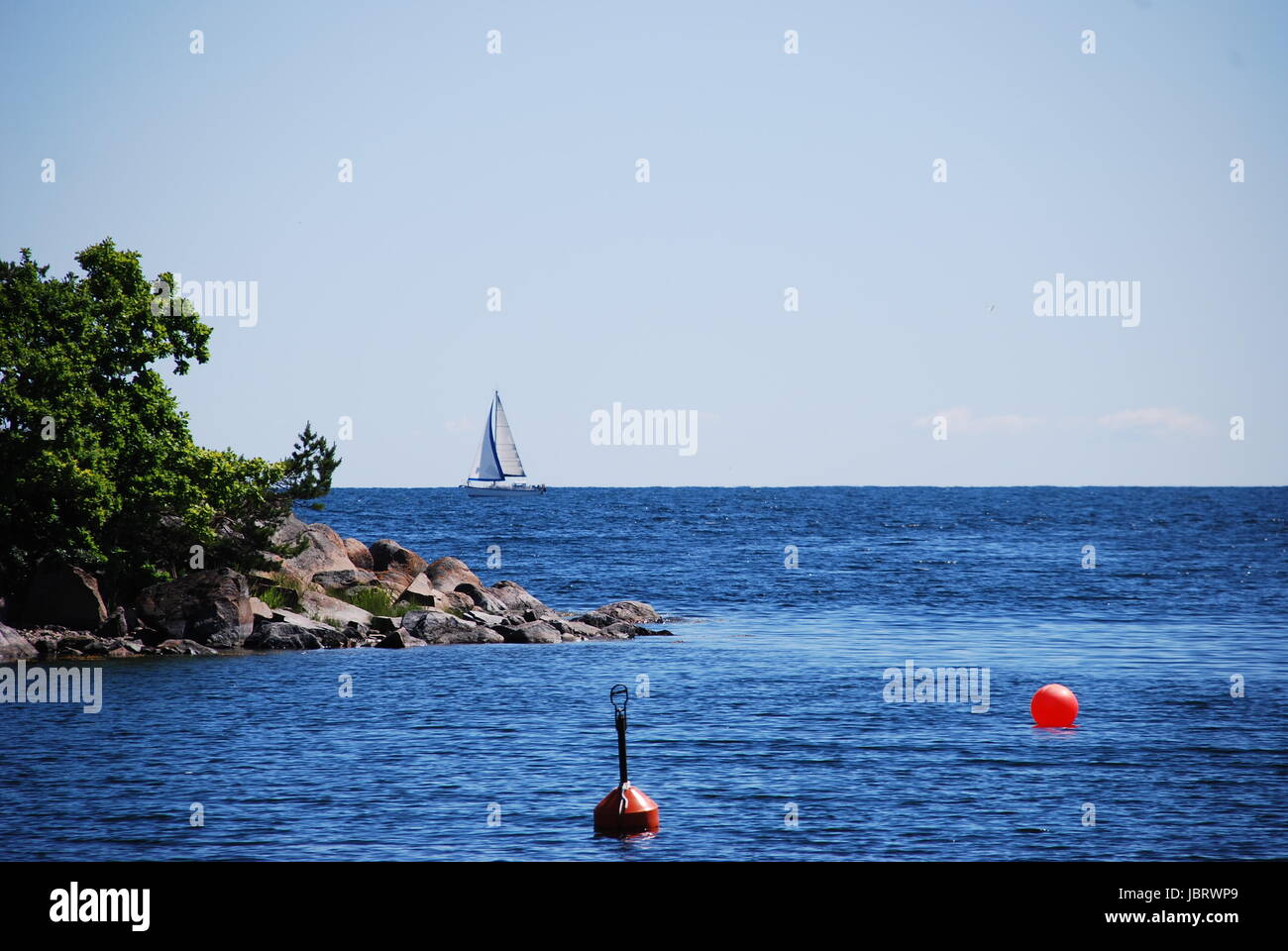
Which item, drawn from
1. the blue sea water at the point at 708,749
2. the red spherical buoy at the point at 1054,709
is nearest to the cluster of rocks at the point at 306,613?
the blue sea water at the point at 708,749

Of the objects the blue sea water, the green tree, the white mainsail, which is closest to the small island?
the green tree

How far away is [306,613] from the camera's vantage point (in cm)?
4450

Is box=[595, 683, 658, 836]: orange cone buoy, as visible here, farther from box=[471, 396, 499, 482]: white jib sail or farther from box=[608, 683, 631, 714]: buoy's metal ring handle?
box=[471, 396, 499, 482]: white jib sail

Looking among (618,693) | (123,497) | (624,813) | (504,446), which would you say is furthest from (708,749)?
(504,446)

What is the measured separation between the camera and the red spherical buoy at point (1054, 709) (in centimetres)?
2914

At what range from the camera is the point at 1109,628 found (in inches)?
2072

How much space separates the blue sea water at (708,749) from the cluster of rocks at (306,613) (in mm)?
1691

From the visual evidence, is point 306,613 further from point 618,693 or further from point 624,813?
point 624,813

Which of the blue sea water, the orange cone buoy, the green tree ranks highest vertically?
the green tree

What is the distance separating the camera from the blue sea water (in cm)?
1917

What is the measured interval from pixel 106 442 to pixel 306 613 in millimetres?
9049

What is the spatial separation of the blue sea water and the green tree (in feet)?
15.2

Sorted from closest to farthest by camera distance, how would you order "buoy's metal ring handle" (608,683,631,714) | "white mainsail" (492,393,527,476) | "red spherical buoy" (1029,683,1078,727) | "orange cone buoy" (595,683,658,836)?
"buoy's metal ring handle" (608,683,631,714) < "orange cone buoy" (595,683,658,836) < "red spherical buoy" (1029,683,1078,727) < "white mainsail" (492,393,527,476)
